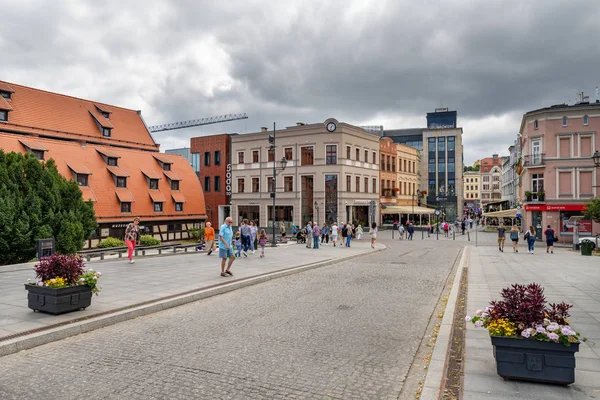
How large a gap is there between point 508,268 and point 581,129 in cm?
2821

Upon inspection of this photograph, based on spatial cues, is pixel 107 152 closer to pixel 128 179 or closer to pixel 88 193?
pixel 128 179

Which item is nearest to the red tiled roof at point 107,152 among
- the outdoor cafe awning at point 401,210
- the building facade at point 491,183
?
the outdoor cafe awning at point 401,210

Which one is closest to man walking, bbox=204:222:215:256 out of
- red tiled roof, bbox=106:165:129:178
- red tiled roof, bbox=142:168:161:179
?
red tiled roof, bbox=106:165:129:178

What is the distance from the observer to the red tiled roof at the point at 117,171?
40.5 m

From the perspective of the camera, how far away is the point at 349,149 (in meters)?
49.2

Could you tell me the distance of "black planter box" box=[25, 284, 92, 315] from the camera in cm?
806

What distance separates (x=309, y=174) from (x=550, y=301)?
131ft

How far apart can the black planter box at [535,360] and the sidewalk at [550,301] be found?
0.13 m

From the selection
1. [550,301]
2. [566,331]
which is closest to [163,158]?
[550,301]

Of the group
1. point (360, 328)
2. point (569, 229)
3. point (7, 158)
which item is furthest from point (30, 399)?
point (569, 229)

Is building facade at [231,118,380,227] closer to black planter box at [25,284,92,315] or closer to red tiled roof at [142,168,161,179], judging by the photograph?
red tiled roof at [142,168,161,179]

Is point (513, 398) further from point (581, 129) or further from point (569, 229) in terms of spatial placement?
point (581, 129)

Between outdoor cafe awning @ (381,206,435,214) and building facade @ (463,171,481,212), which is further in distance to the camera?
building facade @ (463,171,481,212)

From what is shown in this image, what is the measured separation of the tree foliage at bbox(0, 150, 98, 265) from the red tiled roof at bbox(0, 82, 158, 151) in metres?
20.7
